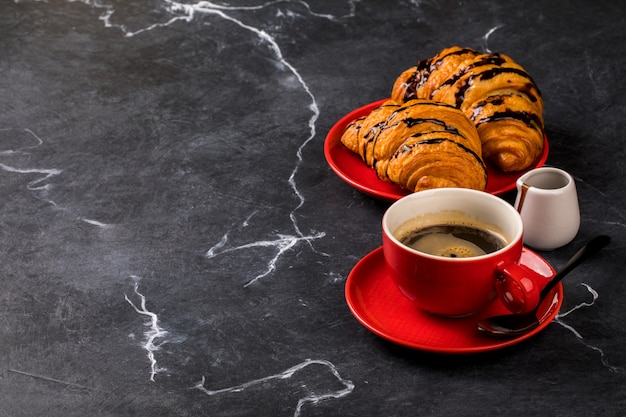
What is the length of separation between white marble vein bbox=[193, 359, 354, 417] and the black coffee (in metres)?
0.18

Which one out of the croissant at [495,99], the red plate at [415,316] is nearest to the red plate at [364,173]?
the croissant at [495,99]

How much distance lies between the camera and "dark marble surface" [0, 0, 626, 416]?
104 cm

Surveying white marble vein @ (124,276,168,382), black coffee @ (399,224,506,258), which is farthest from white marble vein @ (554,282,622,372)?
white marble vein @ (124,276,168,382)

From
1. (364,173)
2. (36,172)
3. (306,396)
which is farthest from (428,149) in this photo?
(36,172)

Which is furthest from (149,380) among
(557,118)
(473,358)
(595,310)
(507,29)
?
(507,29)

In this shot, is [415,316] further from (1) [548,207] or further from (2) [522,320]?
(1) [548,207]

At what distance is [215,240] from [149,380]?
0.30 meters

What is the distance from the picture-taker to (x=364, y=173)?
1417mm

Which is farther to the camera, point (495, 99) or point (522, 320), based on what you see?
point (495, 99)

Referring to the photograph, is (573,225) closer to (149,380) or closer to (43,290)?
(149,380)

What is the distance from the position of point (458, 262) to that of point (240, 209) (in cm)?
46

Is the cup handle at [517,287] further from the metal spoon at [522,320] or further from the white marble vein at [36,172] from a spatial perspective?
the white marble vein at [36,172]

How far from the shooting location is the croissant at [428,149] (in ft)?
4.21

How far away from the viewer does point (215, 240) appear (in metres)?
1.30
